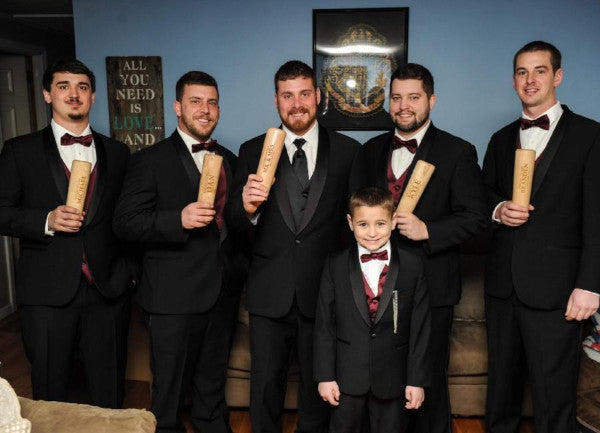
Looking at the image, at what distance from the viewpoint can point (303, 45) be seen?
4.02 meters

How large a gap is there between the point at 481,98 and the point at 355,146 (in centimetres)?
195

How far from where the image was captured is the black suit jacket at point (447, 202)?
7.43 ft

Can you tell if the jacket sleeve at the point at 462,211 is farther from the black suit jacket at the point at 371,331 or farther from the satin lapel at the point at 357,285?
the satin lapel at the point at 357,285

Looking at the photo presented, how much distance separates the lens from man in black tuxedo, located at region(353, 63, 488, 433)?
225 centimetres

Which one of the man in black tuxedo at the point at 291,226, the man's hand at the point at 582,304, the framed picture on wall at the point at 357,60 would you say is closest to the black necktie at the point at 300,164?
the man in black tuxedo at the point at 291,226

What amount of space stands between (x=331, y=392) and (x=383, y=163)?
0.97 metres

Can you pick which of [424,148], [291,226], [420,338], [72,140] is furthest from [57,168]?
[420,338]

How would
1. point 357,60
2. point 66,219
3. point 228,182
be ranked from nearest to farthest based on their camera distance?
point 66,219
point 228,182
point 357,60

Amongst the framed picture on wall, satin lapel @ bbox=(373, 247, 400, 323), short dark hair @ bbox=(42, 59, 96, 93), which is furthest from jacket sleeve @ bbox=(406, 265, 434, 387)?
the framed picture on wall

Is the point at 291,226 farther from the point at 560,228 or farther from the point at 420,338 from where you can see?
the point at 560,228

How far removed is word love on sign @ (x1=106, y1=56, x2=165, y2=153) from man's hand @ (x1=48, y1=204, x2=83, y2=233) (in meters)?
2.10

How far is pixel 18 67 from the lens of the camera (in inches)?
209

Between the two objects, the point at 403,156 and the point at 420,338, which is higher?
the point at 403,156

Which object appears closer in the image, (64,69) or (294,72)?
(294,72)
